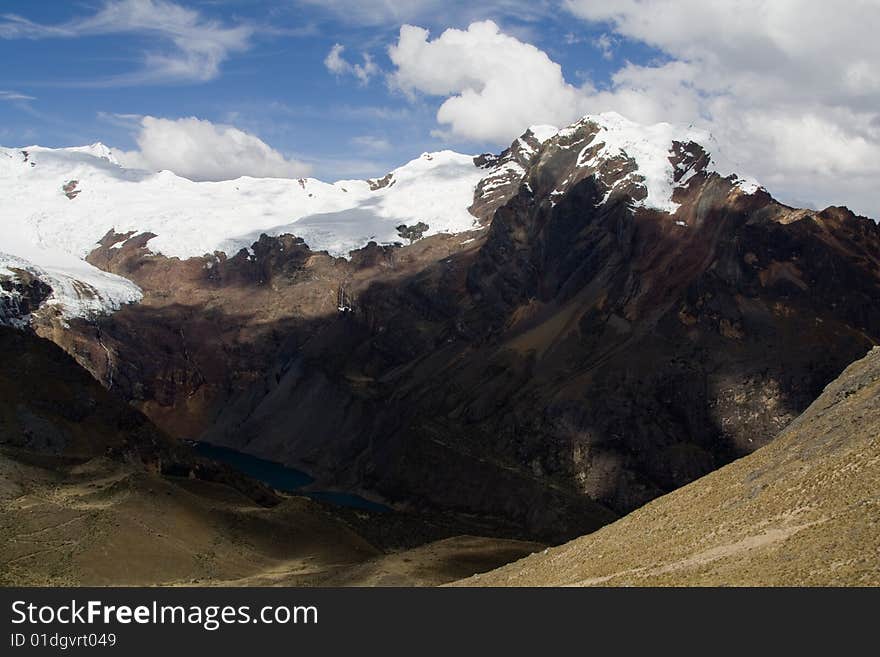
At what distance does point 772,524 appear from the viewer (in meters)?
46.9

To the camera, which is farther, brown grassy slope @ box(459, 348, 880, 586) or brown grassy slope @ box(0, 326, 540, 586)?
brown grassy slope @ box(0, 326, 540, 586)

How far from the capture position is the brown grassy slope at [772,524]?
41062 mm

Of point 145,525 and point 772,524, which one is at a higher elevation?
point 145,525

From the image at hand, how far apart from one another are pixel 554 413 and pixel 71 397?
94690mm

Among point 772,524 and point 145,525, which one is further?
point 145,525

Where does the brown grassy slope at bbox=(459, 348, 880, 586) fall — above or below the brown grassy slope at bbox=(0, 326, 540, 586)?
below

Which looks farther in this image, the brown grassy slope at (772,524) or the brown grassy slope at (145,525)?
the brown grassy slope at (145,525)

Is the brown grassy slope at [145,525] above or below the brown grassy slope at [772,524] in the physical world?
above

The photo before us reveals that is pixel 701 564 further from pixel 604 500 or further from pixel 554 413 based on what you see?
pixel 554 413

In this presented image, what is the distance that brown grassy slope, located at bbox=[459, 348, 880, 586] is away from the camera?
135ft

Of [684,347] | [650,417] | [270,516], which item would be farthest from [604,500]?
[270,516]
